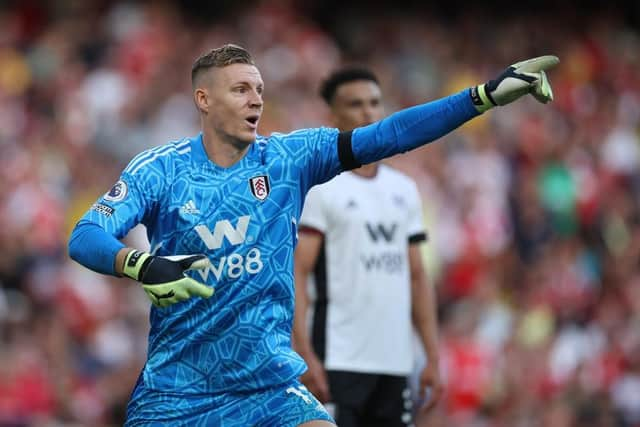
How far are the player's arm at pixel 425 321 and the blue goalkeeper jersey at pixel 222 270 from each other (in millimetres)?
2393

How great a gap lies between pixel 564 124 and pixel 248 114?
1200 cm

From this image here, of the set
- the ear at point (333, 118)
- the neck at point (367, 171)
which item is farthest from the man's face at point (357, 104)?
the neck at point (367, 171)

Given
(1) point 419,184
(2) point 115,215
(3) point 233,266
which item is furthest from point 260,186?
(1) point 419,184

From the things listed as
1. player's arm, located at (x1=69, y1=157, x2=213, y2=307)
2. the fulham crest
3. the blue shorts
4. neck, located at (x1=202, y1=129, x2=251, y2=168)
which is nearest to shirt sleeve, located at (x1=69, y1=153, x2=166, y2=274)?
player's arm, located at (x1=69, y1=157, x2=213, y2=307)

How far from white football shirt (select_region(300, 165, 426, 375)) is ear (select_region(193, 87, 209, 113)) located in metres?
1.85

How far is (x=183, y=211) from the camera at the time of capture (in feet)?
18.2

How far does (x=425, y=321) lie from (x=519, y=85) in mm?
3053

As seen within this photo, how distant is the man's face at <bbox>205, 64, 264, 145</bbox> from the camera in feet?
18.7

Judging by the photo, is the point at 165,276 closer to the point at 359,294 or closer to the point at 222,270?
the point at 222,270

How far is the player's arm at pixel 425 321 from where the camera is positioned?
7.89 meters

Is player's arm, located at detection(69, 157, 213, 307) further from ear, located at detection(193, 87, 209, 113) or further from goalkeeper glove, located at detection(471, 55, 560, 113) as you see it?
goalkeeper glove, located at detection(471, 55, 560, 113)

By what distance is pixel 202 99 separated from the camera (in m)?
5.88

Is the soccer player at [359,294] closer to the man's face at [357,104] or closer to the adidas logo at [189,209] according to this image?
the man's face at [357,104]

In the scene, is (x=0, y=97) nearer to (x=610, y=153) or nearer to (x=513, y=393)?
(x=513, y=393)
